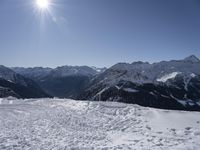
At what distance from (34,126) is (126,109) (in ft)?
32.6

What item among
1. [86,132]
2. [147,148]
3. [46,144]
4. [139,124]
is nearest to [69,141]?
[46,144]

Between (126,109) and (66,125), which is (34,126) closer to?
(66,125)

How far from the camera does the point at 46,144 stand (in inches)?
661

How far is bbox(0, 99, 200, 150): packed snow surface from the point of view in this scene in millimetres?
16375

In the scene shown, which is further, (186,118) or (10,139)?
(186,118)

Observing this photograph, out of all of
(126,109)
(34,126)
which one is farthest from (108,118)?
(34,126)

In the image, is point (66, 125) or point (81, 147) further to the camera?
point (66, 125)

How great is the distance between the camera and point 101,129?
21328mm

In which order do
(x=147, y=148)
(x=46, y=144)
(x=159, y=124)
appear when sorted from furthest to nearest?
(x=159, y=124) → (x=46, y=144) → (x=147, y=148)

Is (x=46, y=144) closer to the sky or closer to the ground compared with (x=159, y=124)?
closer to the ground

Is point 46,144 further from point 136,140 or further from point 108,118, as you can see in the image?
point 108,118

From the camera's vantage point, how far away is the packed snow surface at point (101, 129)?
1638 cm

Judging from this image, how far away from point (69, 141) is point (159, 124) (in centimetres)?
759

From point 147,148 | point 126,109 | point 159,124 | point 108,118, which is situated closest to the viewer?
point 147,148
